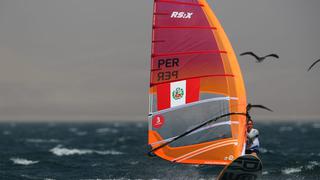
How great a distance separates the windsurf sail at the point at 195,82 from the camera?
14.8 meters

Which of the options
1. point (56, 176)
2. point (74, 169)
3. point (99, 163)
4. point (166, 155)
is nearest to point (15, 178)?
point (56, 176)

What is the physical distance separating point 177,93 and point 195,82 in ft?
2.07

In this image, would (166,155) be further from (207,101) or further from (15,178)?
(15,178)

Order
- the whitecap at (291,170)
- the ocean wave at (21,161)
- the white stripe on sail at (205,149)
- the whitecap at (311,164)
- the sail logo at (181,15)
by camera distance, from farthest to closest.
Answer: the ocean wave at (21,161)
the whitecap at (311,164)
the whitecap at (291,170)
the sail logo at (181,15)
the white stripe on sail at (205,149)

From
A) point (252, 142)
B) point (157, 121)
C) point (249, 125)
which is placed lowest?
point (252, 142)

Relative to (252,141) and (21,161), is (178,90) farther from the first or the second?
(21,161)

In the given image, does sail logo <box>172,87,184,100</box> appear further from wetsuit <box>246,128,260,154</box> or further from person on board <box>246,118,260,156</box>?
wetsuit <box>246,128,260,154</box>

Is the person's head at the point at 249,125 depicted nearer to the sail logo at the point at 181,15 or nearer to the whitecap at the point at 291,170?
the sail logo at the point at 181,15

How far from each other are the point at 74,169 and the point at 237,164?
14665 millimetres

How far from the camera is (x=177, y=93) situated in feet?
49.4

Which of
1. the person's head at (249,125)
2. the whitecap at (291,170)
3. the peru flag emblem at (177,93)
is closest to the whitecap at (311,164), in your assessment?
the whitecap at (291,170)

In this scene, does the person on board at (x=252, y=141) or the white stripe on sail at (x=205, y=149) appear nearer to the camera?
the white stripe on sail at (x=205, y=149)

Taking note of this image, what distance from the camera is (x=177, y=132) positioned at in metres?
15.2

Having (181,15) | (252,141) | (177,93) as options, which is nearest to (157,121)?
(177,93)
